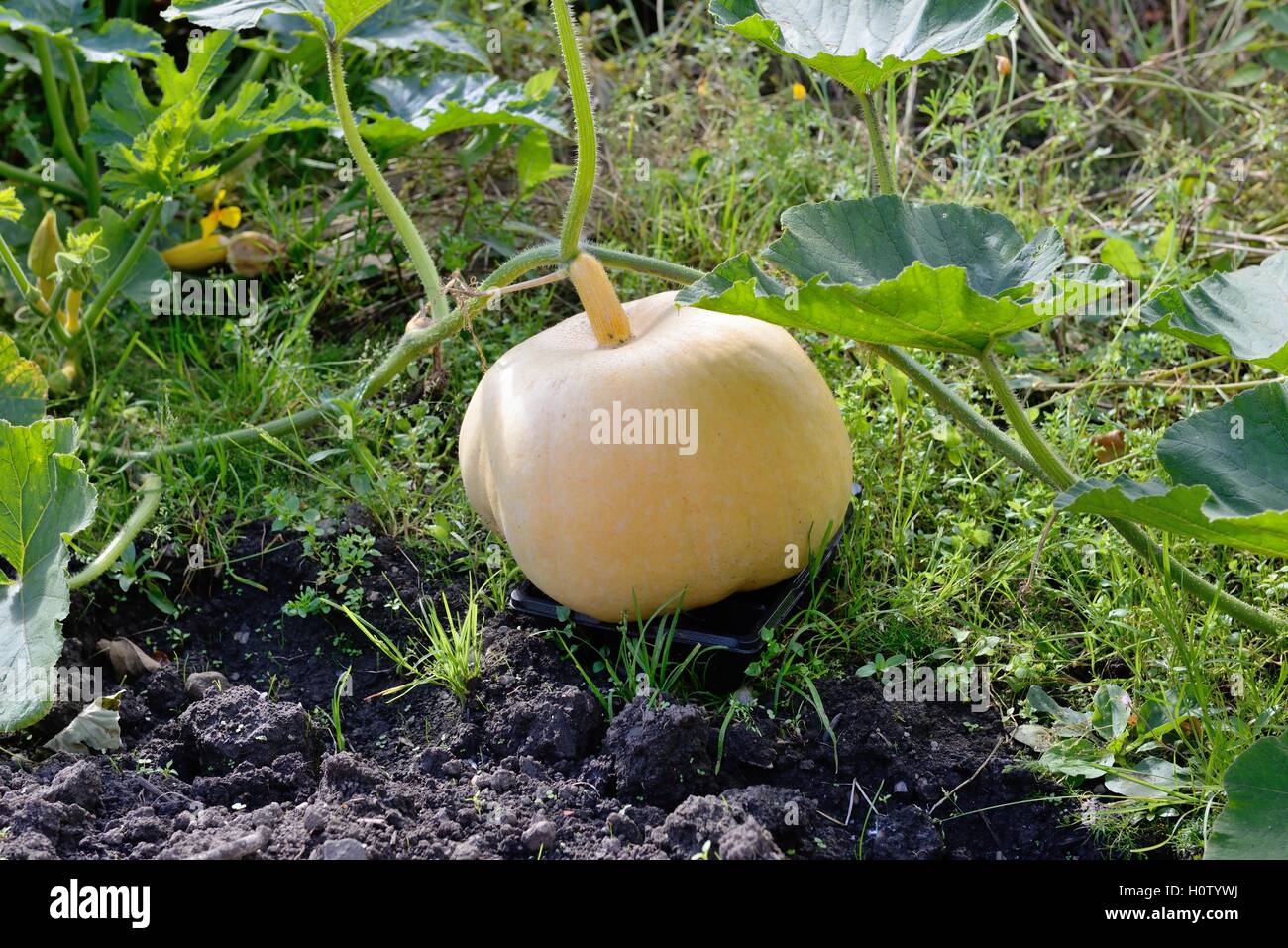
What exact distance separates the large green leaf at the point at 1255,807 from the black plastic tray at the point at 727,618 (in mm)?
666

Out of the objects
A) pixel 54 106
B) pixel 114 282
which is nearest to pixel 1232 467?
pixel 114 282

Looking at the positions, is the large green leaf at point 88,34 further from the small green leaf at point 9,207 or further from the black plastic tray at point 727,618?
the black plastic tray at point 727,618

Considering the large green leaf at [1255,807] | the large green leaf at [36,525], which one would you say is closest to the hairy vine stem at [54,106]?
the large green leaf at [36,525]

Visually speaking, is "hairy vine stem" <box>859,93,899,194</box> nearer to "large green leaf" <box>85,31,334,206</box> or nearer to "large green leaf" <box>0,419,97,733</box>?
"large green leaf" <box>85,31,334,206</box>

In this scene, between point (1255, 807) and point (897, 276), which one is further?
point (897, 276)

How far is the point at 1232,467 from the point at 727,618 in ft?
2.45

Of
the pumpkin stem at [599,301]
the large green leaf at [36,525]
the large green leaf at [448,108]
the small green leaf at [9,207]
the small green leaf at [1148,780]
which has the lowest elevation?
the small green leaf at [1148,780]

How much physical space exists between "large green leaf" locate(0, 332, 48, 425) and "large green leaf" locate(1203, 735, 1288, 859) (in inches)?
75.6

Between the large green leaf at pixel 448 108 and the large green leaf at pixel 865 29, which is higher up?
the large green leaf at pixel 865 29

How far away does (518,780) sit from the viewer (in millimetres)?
1797

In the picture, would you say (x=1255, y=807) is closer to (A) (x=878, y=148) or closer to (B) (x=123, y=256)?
(A) (x=878, y=148)

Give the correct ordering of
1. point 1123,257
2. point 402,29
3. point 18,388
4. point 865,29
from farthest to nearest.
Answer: point 402,29
point 1123,257
point 18,388
point 865,29

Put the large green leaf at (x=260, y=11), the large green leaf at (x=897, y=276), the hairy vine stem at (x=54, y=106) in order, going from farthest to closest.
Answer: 1. the hairy vine stem at (x=54, y=106)
2. the large green leaf at (x=260, y=11)
3. the large green leaf at (x=897, y=276)

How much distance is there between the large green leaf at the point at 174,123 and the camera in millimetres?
2504
